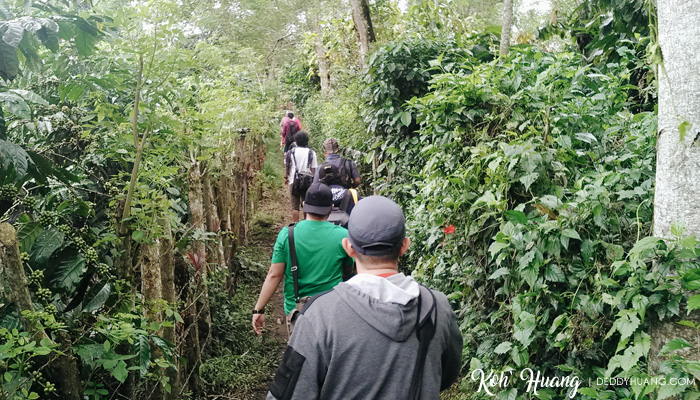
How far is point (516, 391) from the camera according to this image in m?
2.91

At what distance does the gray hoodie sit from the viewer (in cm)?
170

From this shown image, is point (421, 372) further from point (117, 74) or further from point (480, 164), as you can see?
point (117, 74)

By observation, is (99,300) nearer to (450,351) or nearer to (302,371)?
(302,371)

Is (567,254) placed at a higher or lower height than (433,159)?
lower

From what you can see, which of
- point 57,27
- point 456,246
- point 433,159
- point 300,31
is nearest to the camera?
point 57,27

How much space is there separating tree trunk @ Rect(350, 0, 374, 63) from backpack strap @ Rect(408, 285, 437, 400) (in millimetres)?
6778

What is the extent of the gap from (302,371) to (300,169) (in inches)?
258

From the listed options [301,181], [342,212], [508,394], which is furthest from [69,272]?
[301,181]

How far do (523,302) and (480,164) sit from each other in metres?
1.03

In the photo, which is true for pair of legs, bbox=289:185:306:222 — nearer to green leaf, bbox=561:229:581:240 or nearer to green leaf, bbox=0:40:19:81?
green leaf, bbox=561:229:581:240

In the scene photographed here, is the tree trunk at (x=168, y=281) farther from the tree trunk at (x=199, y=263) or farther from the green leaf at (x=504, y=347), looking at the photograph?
the green leaf at (x=504, y=347)

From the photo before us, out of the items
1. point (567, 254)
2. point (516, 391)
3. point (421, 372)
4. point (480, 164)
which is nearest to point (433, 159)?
point (480, 164)

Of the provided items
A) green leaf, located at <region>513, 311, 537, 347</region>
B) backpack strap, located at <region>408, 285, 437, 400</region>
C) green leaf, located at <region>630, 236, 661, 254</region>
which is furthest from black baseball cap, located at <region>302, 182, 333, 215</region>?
green leaf, located at <region>630, 236, 661, 254</region>

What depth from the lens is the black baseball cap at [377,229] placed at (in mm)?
1864
